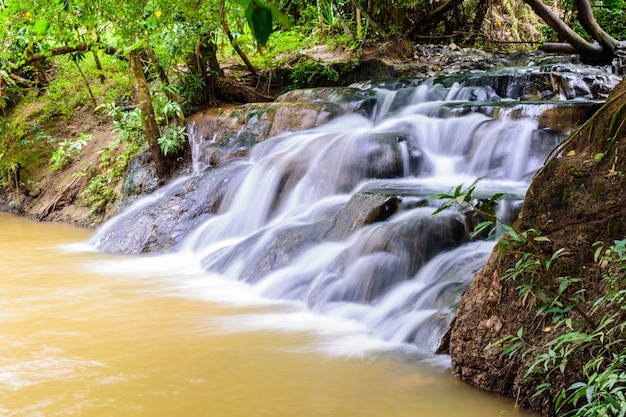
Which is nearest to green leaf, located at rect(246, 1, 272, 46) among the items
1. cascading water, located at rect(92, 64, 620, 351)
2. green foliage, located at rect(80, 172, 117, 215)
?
cascading water, located at rect(92, 64, 620, 351)

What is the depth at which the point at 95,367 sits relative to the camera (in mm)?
3482

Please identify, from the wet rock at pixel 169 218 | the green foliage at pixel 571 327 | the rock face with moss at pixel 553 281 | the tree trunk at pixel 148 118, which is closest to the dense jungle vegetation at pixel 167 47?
the tree trunk at pixel 148 118

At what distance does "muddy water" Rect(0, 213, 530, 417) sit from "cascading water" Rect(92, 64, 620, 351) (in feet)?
1.06

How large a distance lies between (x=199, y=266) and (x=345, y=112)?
9.84 ft

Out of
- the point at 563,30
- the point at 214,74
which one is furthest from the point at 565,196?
the point at 214,74

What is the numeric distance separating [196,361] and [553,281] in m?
1.91

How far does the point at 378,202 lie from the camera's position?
5141 millimetres

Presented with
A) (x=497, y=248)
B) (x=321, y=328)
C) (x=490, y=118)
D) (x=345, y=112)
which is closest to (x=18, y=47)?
(x=345, y=112)

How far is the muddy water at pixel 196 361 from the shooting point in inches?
118

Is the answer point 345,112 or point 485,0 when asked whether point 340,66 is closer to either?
point 345,112

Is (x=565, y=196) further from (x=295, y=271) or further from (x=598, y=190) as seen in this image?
(x=295, y=271)

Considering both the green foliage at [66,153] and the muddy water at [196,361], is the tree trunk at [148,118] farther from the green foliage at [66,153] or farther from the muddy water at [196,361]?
the muddy water at [196,361]

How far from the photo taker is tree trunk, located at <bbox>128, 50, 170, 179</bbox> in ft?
27.2

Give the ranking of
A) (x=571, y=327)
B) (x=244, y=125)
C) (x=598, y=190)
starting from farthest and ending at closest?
1. (x=244, y=125)
2. (x=598, y=190)
3. (x=571, y=327)
